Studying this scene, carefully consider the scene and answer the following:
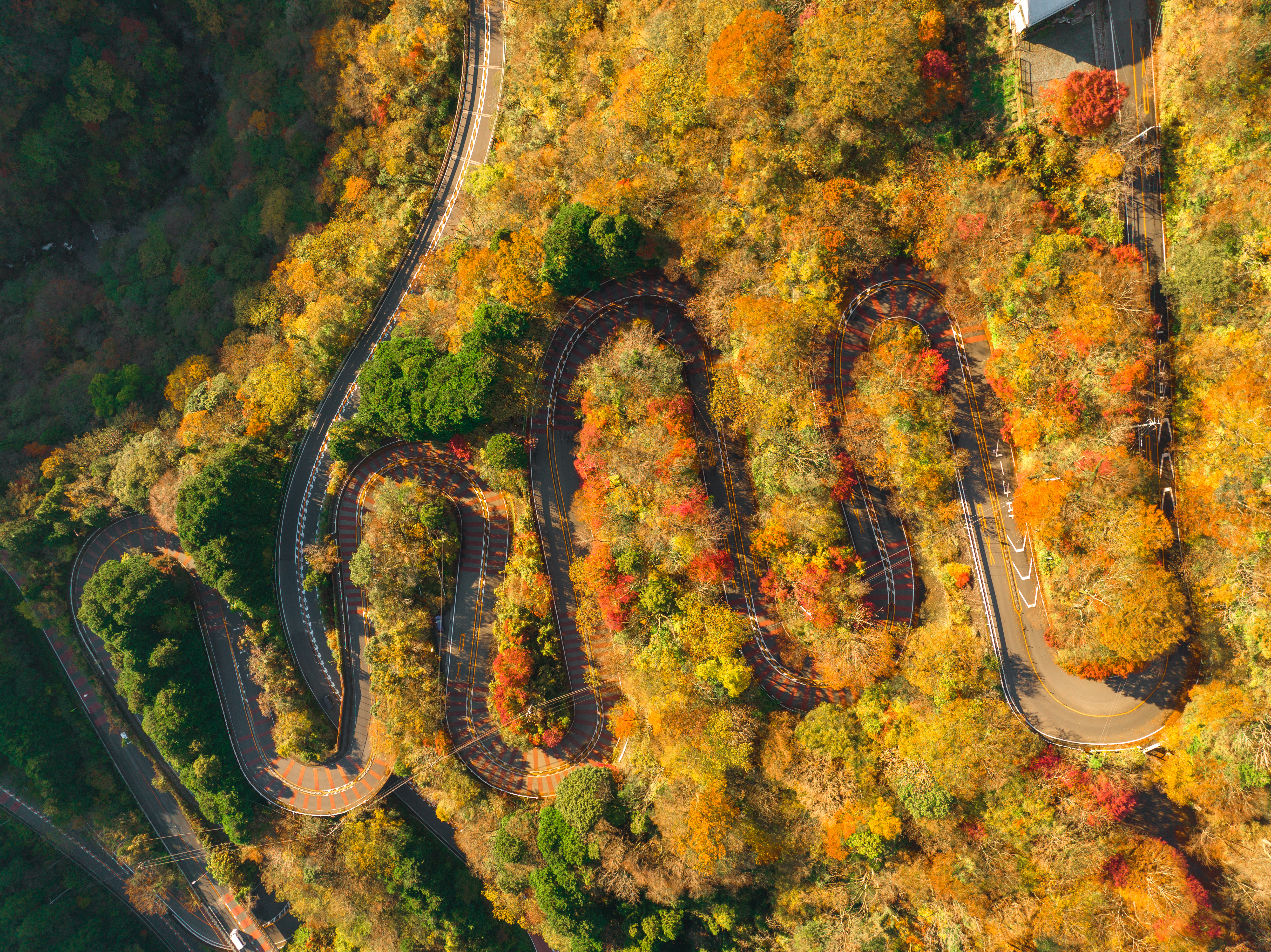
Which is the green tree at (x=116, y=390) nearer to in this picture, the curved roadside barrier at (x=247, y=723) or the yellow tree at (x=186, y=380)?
the yellow tree at (x=186, y=380)

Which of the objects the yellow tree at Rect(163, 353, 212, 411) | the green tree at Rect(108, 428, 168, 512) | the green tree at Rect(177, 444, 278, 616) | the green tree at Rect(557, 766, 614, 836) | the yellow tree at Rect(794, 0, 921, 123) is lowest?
the green tree at Rect(557, 766, 614, 836)

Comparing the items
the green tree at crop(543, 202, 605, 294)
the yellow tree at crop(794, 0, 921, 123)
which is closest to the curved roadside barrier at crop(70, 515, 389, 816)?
the green tree at crop(543, 202, 605, 294)

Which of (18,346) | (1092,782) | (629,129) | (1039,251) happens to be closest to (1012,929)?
(1092,782)

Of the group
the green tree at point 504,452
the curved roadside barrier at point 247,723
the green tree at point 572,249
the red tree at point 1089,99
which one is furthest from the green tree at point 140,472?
the red tree at point 1089,99

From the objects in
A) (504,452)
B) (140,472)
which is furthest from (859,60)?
(140,472)

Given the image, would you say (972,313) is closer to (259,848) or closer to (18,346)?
(259,848)

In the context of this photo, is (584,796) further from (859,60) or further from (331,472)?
(859,60)

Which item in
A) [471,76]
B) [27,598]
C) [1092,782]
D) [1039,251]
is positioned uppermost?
[471,76]

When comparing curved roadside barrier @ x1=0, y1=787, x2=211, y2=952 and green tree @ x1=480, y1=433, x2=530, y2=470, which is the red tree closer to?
green tree @ x1=480, y1=433, x2=530, y2=470
